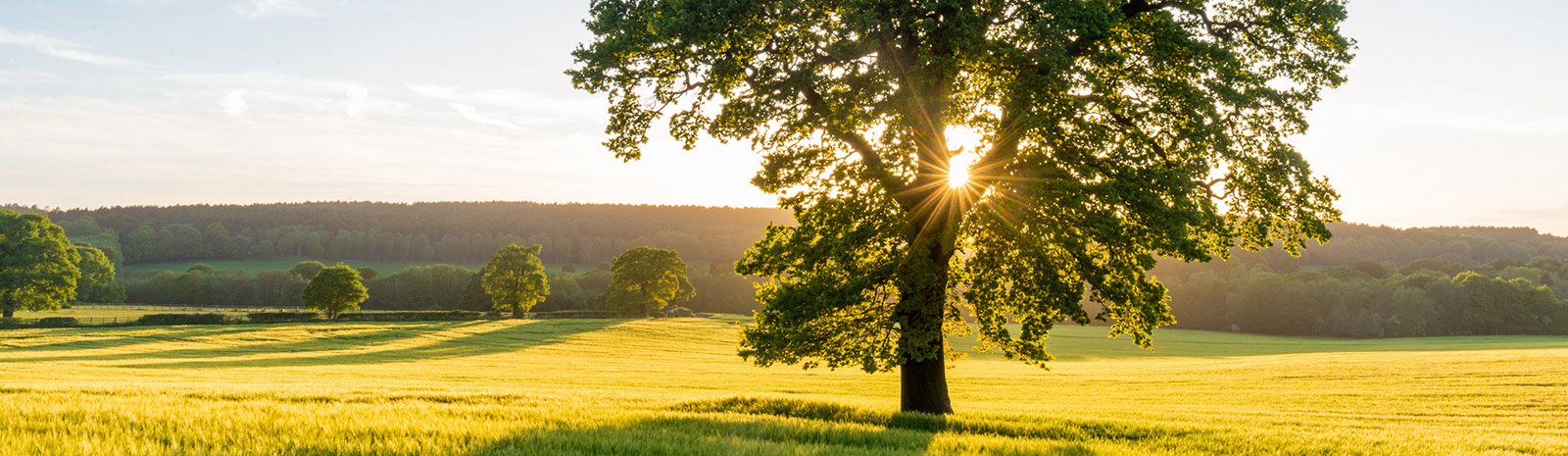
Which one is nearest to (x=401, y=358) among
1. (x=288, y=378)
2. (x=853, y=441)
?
(x=288, y=378)

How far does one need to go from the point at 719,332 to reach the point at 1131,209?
60252 millimetres

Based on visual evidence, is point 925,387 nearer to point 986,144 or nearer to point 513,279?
point 986,144

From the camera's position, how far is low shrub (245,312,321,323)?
218 ft

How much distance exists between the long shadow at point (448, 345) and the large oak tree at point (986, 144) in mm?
33901

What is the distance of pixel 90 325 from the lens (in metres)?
56.7

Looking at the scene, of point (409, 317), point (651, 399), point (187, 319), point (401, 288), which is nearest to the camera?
point (651, 399)

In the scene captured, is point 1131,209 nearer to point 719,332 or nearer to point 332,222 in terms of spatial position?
point 719,332

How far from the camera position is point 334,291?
238ft

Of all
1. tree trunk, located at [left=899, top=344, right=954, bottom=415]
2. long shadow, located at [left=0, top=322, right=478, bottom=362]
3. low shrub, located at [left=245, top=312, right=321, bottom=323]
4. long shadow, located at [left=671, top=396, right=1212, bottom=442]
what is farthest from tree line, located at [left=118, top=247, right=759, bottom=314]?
long shadow, located at [left=671, top=396, right=1212, bottom=442]

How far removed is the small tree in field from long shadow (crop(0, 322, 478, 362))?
10.1 metres

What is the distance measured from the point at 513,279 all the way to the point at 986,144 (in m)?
77.6

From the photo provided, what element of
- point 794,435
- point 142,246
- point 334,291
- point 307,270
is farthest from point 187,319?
point 142,246

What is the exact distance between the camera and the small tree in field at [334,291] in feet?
238

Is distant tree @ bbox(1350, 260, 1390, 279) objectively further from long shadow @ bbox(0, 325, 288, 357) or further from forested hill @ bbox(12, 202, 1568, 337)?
long shadow @ bbox(0, 325, 288, 357)
